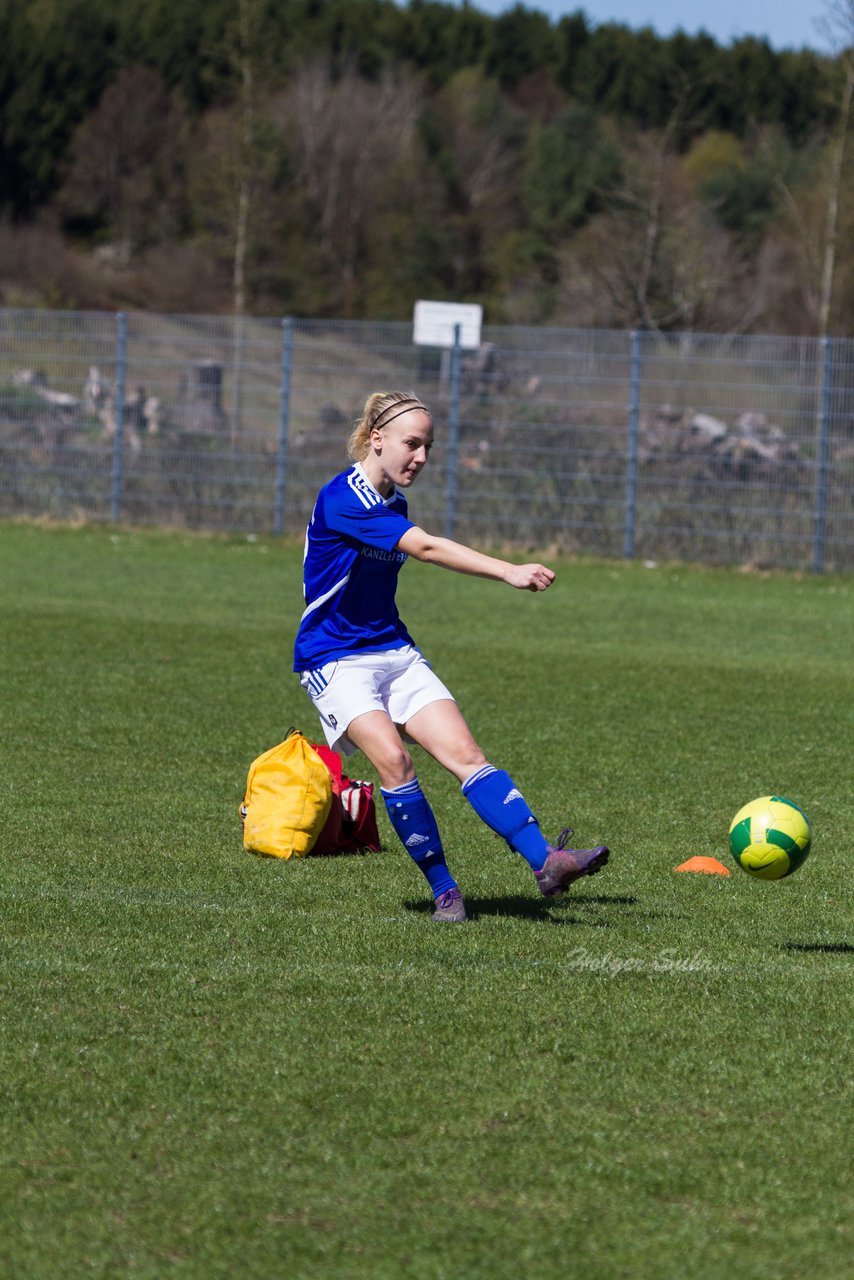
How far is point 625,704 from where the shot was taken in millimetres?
11422

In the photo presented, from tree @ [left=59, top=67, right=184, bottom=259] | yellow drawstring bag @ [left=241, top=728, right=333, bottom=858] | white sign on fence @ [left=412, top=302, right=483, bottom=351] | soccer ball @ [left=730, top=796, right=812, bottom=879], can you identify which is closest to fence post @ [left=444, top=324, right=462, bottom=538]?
white sign on fence @ [left=412, top=302, right=483, bottom=351]

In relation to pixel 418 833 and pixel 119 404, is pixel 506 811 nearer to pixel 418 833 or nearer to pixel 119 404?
pixel 418 833

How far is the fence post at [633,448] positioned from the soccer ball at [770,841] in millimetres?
15233

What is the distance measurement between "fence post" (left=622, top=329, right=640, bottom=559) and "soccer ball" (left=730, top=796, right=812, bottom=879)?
15.2 metres

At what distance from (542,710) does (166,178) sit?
224ft

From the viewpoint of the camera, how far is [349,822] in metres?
7.47

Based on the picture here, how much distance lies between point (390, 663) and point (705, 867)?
5.42 ft

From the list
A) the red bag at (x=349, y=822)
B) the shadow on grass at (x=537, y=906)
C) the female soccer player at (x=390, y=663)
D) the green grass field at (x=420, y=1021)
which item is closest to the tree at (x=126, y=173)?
the green grass field at (x=420, y=1021)

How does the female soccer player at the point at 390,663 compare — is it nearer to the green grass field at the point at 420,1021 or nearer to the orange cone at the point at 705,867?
the green grass field at the point at 420,1021

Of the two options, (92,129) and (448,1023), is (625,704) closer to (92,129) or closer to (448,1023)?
(448,1023)

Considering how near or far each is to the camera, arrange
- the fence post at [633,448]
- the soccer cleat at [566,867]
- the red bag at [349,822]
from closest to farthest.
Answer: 1. the soccer cleat at [566,867]
2. the red bag at [349,822]
3. the fence post at [633,448]

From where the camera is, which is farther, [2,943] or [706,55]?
[706,55]

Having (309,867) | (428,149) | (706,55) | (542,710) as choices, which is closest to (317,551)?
(309,867)

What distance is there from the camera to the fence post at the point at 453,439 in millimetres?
22156
